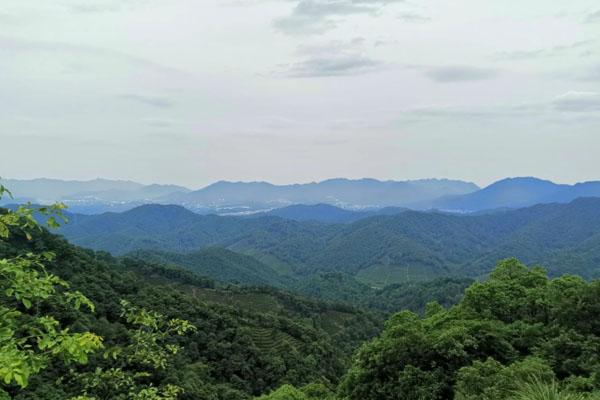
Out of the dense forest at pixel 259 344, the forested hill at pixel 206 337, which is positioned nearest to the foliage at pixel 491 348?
the dense forest at pixel 259 344

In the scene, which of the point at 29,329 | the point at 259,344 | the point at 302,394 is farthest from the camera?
the point at 259,344

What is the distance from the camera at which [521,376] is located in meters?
19.6

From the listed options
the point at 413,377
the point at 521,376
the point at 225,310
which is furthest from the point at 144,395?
the point at 225,310

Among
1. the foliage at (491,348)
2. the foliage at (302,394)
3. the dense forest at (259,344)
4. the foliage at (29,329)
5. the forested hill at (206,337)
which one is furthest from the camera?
the forested hill at (206,337)

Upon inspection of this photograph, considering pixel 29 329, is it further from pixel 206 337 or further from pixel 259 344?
pixel 259 344

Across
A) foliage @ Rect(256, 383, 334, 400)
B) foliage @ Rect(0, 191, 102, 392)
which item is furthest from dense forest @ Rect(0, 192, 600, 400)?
foliage @ Rect(256, 383, 334, 400)

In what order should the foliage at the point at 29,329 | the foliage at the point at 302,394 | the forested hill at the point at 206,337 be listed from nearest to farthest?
the foliage at the point at 29,329 < the foliage at the point at 302,394 < the forested hill at the point at 206,337

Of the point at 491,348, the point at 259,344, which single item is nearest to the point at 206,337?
the point at 259,344

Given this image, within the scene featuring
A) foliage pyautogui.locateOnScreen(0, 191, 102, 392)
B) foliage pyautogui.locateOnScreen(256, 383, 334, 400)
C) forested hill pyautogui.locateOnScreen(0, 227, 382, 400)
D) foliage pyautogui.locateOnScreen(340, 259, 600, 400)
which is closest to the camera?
foliage pyautogui.locateOnScreen(0, 191, 102, 392)

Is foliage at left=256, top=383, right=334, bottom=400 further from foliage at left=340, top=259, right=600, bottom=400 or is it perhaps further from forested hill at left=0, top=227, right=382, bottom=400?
forested hill at left=0, top=227, right=382, bottom=400

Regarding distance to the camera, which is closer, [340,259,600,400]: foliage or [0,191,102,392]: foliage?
[0,191,102,392]: foliage

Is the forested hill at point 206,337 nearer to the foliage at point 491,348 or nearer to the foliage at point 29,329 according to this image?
the foliage at point 491,348

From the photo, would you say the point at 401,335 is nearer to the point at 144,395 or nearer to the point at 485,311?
A: the point at 485,311

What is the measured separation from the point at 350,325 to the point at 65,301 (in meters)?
133
